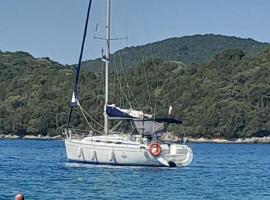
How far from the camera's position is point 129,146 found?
5841cm

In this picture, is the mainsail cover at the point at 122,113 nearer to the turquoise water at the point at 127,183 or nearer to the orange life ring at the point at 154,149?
the orange life ring at the point at 154,149

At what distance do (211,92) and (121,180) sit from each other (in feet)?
471

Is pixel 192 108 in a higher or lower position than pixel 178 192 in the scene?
higher

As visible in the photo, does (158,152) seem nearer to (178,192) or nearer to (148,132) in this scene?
(148,132)

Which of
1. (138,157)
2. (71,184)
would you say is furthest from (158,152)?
(71,184)

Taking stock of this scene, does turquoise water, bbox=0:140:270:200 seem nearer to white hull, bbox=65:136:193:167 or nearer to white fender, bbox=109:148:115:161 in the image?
white hull, bbox=65:136:193:167

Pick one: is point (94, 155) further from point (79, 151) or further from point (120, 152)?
point (120, 152)

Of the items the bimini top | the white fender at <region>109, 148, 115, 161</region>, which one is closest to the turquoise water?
the white fender at <region>109, 148, 115, 161</region>

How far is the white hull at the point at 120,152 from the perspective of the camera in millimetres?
58500

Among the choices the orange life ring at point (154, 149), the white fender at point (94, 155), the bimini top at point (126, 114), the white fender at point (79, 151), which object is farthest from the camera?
the bimini top at point (126, 114)

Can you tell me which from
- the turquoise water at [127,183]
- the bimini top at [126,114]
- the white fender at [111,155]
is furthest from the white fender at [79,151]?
the bimini top at [126,114]

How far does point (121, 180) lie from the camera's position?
5322 centimetres

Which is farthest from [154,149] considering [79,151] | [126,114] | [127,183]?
[127,183]

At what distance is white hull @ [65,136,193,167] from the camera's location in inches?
2303
